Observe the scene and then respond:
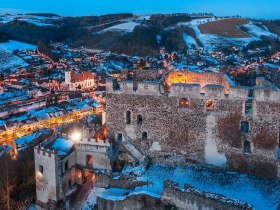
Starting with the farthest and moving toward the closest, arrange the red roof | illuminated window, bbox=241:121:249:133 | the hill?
the hill, the red roof, illuminated window, bbox=241:121:249:133

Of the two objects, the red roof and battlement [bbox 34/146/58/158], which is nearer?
battlement [bbox 34/146/58/158]

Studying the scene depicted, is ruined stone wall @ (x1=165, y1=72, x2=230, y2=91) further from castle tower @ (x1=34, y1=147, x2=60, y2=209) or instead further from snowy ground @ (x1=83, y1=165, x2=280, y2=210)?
castle tower @ (x1=34, y1=147, x2=60, y2=209)

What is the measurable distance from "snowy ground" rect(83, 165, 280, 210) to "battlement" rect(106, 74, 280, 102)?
438 centimetres

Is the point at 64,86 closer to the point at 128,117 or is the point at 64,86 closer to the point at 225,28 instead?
the point at 128,117

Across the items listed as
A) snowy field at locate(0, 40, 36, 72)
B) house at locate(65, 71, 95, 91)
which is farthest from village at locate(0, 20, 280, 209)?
snowy field at locate(0, 40, 36, 72)

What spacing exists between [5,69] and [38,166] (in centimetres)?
11120

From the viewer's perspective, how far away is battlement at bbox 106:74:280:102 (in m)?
21.5

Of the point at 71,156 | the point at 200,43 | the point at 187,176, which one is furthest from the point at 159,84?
the point at 200,43

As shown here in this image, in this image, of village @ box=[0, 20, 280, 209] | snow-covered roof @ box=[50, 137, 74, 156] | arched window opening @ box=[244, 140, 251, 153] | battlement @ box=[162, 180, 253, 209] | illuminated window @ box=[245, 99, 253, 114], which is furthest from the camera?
snow-covered roof @ box=[50, 137, 74, 156]

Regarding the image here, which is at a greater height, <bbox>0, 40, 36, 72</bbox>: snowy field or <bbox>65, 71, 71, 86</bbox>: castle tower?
<bbox>0, 40, 36, 72</bbox>: snowy field

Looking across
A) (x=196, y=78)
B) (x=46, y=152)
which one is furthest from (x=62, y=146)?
(x=196, y=78)

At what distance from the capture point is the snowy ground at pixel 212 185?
20062 mm

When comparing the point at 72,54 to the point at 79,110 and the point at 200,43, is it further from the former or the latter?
the point at 79,110

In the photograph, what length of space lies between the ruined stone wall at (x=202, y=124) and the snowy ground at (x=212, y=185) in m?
0.85
